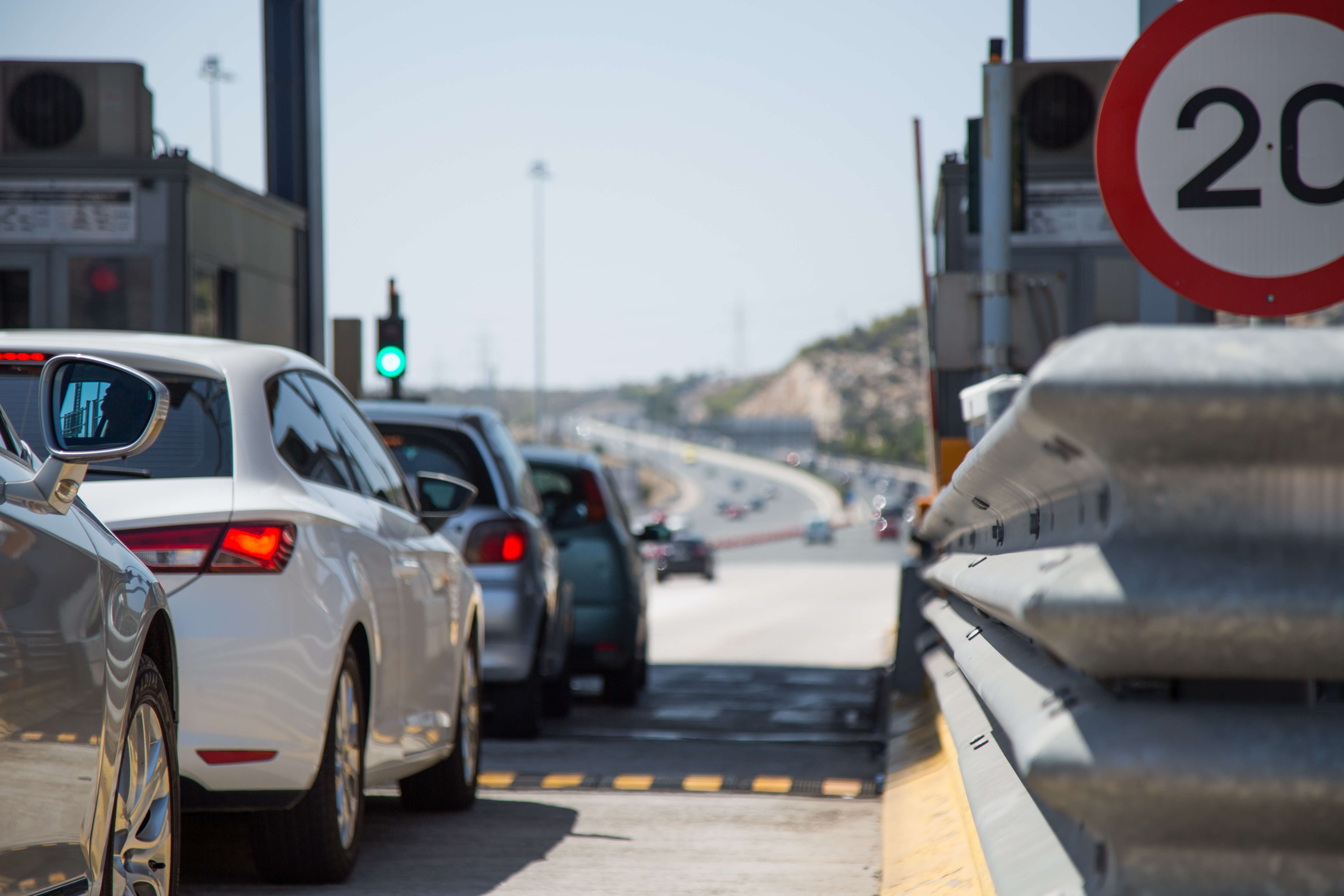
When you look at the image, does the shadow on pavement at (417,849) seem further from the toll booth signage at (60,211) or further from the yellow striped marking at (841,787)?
the toll booth signage at (60,211)

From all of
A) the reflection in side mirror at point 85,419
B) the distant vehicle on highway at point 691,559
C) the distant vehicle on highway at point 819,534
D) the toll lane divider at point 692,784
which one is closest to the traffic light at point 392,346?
the toll lane divider at point 692,784

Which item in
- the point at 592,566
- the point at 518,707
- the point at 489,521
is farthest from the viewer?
the point at 592,566

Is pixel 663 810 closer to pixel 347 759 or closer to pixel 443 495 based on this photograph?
pixel 443 495

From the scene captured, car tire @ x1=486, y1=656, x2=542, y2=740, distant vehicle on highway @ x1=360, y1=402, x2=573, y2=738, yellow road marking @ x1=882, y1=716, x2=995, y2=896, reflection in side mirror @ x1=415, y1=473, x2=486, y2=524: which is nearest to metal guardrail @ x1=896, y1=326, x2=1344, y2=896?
yellow road marking @ x1=882, y1=716, x2=995, y2=896

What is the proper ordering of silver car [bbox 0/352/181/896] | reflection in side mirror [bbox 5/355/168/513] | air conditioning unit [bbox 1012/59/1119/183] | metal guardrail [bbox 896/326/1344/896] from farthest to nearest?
air conditioning unit [bbox 1012/59/1119/183] < reflection in side mirror [bbox 5/355/168/513] < silver car [bbox 0/352/181/896] < metal guardrail [bbox 896/326/1344/896]

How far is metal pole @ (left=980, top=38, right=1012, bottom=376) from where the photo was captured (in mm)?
7910

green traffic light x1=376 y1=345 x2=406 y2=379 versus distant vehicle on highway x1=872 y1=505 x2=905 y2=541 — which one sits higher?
green traffic light x1=376 y1=345 x2=406 y2=379

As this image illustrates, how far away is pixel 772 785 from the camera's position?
7590 mm

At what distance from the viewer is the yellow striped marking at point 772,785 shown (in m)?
7.41

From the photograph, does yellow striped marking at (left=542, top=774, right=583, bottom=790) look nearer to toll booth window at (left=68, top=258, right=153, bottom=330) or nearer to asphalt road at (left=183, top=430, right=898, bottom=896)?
asphalt road at (left=183, top=430, right=898, bottom=896)

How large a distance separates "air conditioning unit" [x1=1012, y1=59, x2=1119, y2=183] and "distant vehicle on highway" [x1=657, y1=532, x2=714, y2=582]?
41.9 meters

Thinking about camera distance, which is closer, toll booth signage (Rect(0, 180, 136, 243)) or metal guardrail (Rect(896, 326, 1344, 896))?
metal guardrail (Rect(896, 326, 1344, 896))

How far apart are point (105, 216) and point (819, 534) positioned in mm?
82860

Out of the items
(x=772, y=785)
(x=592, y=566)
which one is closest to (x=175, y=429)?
(x=772, y=785)
